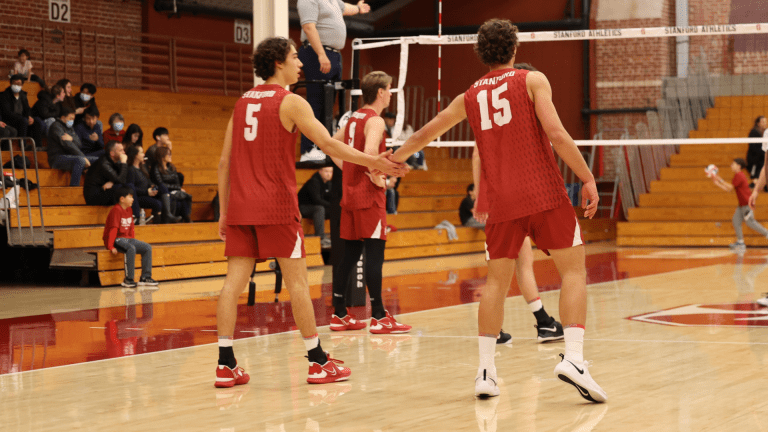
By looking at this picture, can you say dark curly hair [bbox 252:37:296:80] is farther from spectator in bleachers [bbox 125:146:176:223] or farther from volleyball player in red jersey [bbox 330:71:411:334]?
spectator in bleachers [bbox 125:146:176:223]

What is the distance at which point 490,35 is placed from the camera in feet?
13.5

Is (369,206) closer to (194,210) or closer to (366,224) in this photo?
(366,224)

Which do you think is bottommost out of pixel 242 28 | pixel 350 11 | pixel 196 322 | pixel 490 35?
pixel 196 322

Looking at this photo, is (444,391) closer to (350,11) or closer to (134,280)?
(350,11)

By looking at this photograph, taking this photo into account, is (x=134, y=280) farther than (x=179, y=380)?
Yes

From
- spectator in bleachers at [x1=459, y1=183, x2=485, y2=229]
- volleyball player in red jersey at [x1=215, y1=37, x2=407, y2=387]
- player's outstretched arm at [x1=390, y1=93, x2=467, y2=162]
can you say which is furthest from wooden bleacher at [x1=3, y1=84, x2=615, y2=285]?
player's outstretched arm at [x1=390, y1=93, x2=467, y2=162]

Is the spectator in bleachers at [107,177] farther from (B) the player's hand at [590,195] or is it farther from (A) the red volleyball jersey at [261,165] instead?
(B) the player's hand at [590,195]

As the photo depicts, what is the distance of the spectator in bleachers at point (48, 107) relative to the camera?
12.3m

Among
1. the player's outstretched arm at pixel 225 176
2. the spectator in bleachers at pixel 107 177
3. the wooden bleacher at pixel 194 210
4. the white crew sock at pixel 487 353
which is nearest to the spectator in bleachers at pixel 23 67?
the wooden bleacher at pixel 194 210

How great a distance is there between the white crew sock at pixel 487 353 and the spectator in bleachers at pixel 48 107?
965cm

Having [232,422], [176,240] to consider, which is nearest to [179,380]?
[232,422]

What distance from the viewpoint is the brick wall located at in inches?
632

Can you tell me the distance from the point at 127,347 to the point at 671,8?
635 inches

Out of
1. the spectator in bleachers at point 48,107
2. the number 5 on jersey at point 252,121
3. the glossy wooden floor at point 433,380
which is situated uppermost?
the spectator in bleachers at point 48,107
